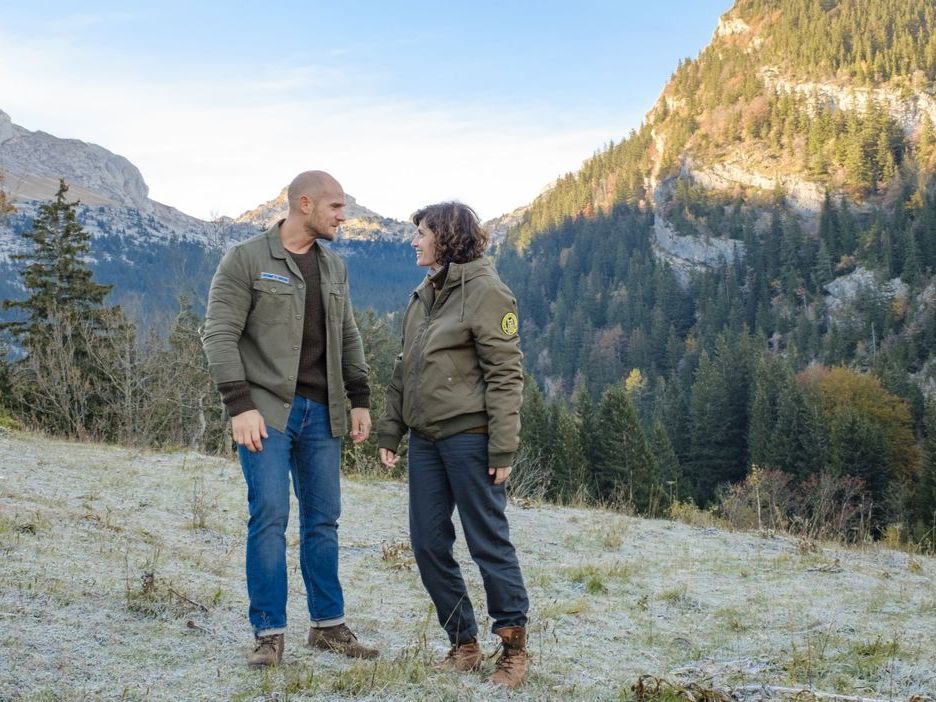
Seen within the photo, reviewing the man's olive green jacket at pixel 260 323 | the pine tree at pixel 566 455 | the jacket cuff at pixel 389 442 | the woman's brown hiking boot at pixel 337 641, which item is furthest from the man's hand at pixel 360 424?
the pine tree at pixel 566 455

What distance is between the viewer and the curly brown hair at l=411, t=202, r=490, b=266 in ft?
12.3

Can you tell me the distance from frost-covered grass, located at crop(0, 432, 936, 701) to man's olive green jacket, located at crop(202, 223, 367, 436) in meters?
1.18

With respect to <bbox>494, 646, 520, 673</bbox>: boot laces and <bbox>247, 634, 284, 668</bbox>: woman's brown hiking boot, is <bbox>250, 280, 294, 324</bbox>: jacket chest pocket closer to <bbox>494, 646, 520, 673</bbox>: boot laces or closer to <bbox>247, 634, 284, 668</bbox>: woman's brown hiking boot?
<bbox>247, 634, 284, 668</bbox>: woman's brown hiking boot

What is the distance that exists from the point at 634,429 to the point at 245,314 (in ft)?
155

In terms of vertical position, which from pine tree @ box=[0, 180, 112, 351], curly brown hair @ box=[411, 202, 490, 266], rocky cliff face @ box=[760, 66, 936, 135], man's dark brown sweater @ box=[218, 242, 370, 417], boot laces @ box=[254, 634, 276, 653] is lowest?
boot laces @ box=[254, 634, 276, 653]

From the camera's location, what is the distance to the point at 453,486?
370 centimetres

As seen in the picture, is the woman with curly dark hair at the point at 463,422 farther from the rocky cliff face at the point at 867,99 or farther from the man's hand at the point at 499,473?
the rocky cliff face at the point at 867,99

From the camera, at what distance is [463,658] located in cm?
377

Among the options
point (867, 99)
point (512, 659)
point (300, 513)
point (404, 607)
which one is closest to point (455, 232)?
point (300, 513)

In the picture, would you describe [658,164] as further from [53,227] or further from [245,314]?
[245,314]

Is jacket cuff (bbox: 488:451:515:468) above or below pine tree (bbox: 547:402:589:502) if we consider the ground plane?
above

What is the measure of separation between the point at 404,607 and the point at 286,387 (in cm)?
229

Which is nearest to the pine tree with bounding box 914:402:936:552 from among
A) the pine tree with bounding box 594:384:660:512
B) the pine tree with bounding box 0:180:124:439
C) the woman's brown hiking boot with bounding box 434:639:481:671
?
the pine tree with bounding box 594:384:660:512

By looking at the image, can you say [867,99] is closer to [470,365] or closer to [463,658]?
[470,365]
